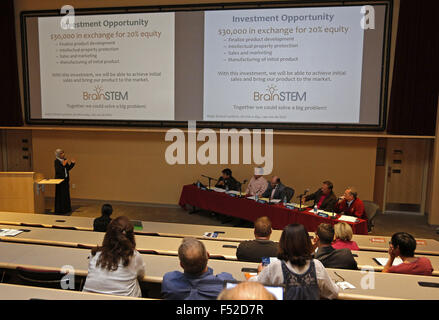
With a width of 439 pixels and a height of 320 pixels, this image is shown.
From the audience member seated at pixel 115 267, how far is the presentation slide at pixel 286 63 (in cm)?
528

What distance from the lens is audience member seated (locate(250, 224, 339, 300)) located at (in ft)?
7.09

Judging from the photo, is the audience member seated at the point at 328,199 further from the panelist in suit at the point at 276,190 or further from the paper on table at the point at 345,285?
the paper on table at the point at 345,285

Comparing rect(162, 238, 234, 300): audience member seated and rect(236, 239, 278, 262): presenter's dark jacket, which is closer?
rect(162, 238, 234, 300): audience member seated

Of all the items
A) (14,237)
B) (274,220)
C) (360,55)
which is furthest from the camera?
(360,55)

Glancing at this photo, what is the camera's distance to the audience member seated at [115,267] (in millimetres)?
2459

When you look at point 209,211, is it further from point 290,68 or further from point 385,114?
→ point 385,114

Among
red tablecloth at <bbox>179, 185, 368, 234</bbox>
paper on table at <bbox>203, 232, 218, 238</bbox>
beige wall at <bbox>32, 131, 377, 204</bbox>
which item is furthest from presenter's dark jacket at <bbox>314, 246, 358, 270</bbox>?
beige wall at <bbox>32, 131, 377, 204</bbox>

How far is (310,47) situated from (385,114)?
78.0 inches

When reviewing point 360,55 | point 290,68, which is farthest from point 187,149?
point 360,55

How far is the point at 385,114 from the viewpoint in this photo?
711 cm

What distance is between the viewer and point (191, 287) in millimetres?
2225

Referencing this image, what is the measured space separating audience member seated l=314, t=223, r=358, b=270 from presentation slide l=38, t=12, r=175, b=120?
5.43 metres

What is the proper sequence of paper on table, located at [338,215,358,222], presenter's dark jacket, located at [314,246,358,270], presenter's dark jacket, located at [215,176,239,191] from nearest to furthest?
1. presenter's dark jacket, located at [314,246,358,270]
2. paper on table, located at [338,215,358,222]
3. presenter's dark jacket, located at [215,176,239,191]

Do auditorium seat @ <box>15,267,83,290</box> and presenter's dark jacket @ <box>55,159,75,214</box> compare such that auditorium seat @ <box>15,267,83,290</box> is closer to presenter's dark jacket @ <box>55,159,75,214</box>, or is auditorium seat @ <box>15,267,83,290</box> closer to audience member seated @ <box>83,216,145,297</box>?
audience member seated @ <box>83,216,145,297</box>
